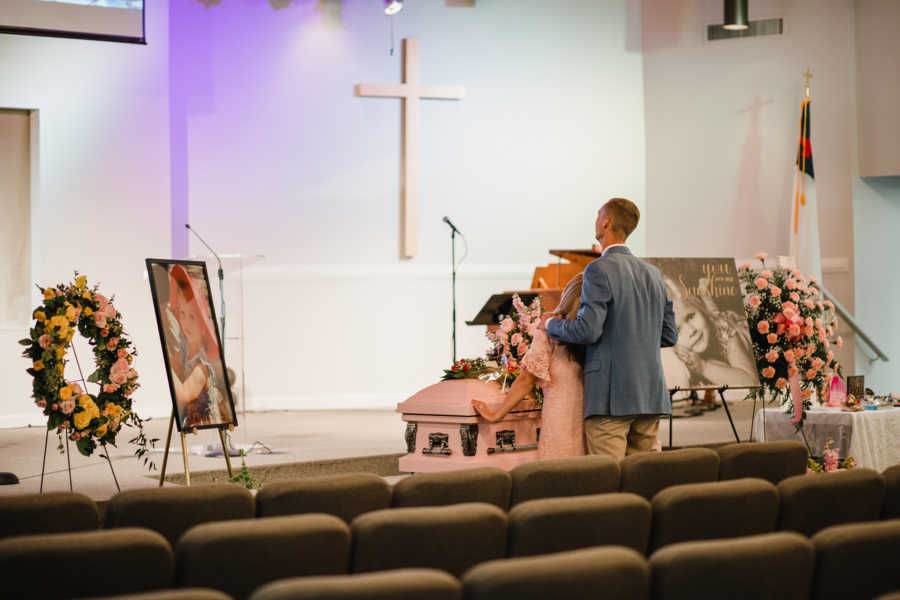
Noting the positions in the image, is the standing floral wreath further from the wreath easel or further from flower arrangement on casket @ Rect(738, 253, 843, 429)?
flower arrangement on casket @ Rect(738, 253, 843, 429)

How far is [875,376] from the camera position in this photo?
9.64m

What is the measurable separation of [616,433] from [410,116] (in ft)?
19.0

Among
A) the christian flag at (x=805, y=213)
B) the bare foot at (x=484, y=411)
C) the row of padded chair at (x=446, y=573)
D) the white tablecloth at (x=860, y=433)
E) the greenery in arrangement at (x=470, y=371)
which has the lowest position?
the white tablecloth at (x=860, y=433)

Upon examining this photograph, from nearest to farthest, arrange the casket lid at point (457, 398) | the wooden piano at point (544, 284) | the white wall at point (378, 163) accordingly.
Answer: the casket lid at point (457, 398) → the wooden piano at point (544, 284) → the white wall at point (378, 163)

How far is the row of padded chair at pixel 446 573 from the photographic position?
5.64ft

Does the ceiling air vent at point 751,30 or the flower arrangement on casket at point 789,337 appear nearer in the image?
the flower arrangement on casket at point 789,337

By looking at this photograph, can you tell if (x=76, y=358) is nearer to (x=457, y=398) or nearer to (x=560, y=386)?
(x=457, y=398)

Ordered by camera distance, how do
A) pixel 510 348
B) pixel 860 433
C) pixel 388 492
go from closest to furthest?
1. pixel 388 492
2. pixel 510 348
3. pixel 860 433

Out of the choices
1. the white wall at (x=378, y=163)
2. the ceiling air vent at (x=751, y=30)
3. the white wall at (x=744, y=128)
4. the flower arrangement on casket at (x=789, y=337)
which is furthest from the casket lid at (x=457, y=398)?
the ceiling air vent at (x=751, y=30)

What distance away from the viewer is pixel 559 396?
418 cm

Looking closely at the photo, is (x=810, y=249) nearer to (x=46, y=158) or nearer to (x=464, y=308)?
(x=464, y=308)

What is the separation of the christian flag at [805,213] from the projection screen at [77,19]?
5996 millimetres

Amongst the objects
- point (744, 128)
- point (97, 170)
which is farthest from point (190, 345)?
point (744, 128)

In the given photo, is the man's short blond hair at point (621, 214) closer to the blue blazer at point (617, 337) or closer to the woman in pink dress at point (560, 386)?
the blue blazer at point (617, 337)
